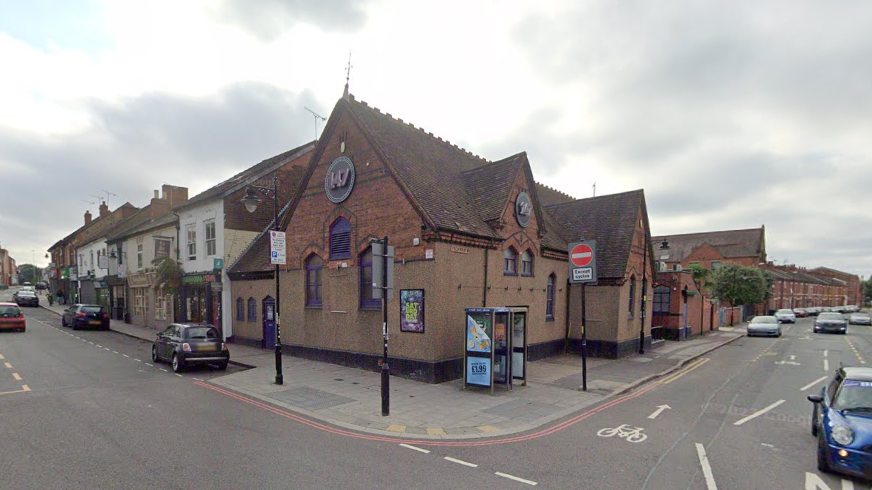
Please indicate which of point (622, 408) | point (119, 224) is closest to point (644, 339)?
point (622, 408)

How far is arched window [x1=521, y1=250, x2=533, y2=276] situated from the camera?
1615 cm

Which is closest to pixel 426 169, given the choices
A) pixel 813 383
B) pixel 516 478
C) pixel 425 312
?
pixel 425 312

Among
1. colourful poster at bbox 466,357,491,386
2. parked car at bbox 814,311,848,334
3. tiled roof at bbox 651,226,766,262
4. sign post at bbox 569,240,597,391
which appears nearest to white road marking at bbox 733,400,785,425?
sign post at bbox 569,240,597,391

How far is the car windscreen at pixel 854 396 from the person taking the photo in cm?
636

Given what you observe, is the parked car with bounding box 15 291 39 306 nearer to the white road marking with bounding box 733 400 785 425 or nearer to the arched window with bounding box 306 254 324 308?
the arched window with bounding box 306 254 324 308

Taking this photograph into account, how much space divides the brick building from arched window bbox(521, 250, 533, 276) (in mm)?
57

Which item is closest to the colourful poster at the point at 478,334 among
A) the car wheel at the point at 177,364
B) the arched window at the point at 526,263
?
the arched window at the point at 526,263

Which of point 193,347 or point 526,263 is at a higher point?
point 526,263

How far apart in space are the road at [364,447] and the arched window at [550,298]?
5957mm

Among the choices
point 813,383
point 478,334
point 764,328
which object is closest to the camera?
point 478,334

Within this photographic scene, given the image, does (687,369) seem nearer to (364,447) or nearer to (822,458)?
(822,458)

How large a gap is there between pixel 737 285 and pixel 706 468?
48.1 m

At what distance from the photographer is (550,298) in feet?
59.7

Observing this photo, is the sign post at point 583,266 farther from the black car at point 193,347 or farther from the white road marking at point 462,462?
the black car at point 193,347
